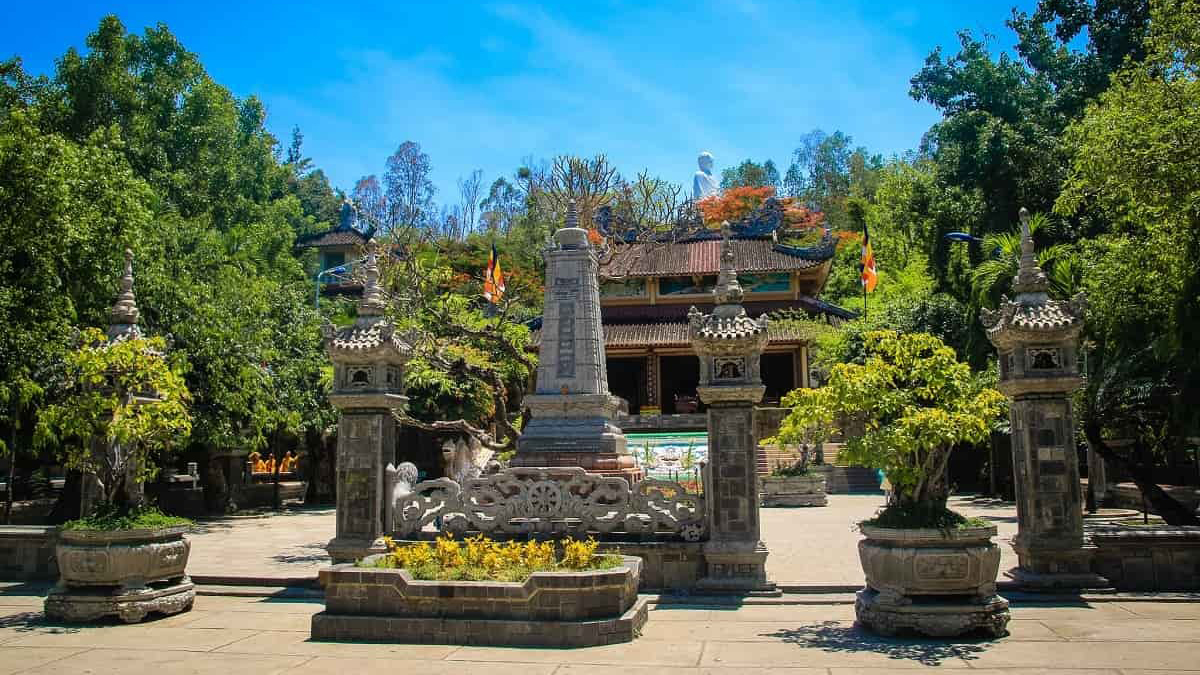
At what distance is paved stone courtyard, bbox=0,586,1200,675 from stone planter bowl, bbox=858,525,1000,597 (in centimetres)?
52

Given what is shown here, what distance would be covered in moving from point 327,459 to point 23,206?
62.5ft

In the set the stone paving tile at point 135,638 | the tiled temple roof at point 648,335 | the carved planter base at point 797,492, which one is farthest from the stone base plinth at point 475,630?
the tiled temple roof at point 648,335

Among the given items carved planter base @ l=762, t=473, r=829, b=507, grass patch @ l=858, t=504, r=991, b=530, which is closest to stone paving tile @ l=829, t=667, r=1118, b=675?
grass patch @ l=858, t=504, r=991, b=530

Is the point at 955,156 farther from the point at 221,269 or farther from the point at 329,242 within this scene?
the point at 329,242

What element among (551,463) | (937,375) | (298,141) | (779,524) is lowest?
(779,524)

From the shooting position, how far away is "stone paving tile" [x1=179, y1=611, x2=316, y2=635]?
1010cm

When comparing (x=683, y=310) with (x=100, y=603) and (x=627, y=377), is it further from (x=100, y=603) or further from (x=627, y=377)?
(x=100, y=603)

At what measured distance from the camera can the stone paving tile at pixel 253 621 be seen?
10.1m

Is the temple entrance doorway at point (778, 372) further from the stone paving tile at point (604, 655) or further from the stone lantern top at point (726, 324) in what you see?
the stone paving tile at point (604, 655)

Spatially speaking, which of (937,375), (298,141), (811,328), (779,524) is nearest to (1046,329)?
(937,375)

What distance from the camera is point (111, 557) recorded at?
406 inches

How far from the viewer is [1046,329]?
37.6ft

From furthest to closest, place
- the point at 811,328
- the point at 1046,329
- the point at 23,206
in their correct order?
the point at 811,328 → the point at 23,206 → the point at 1046,329

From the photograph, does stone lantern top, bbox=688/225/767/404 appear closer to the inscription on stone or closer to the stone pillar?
the inscription on stone
